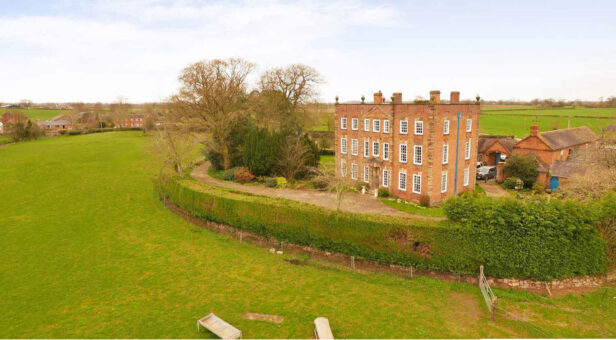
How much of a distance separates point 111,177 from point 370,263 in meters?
39.5

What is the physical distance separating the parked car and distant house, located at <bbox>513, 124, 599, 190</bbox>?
10.4 feet

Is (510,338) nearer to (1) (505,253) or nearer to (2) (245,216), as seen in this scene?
(1) (505,253)

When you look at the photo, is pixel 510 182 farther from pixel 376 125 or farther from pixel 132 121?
pixel 132 121

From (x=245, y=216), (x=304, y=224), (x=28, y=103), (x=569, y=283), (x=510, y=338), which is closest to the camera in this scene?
(x=510, y=338)

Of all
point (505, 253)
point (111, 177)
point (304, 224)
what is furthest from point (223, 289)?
point (111, 177)

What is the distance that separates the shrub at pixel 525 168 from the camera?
37031mm

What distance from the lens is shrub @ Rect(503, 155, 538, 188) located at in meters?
37.0

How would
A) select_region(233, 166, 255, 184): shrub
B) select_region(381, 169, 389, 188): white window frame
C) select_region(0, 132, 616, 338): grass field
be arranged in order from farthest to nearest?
select_region(233, 166, 255, 184): shrub, select_region(381, 169, 389, 188): white window frame, select_region(0, 132, 616, 338): grass field

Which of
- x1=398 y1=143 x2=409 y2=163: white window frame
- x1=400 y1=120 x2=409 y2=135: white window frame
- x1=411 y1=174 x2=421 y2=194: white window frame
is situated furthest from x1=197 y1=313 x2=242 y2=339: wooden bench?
x1=400 y1=120 x2=409 y2=135: white window frame

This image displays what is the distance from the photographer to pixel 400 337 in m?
15.5

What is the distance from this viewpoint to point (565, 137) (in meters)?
42.2

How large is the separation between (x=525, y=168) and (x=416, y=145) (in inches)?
549

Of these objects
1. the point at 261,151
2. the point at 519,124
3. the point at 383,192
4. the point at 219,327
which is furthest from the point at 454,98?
the point at 519,124

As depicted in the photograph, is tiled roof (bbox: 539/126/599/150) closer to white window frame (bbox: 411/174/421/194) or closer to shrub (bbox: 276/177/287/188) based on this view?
white window frame (bbox: 411/174/421/194)
